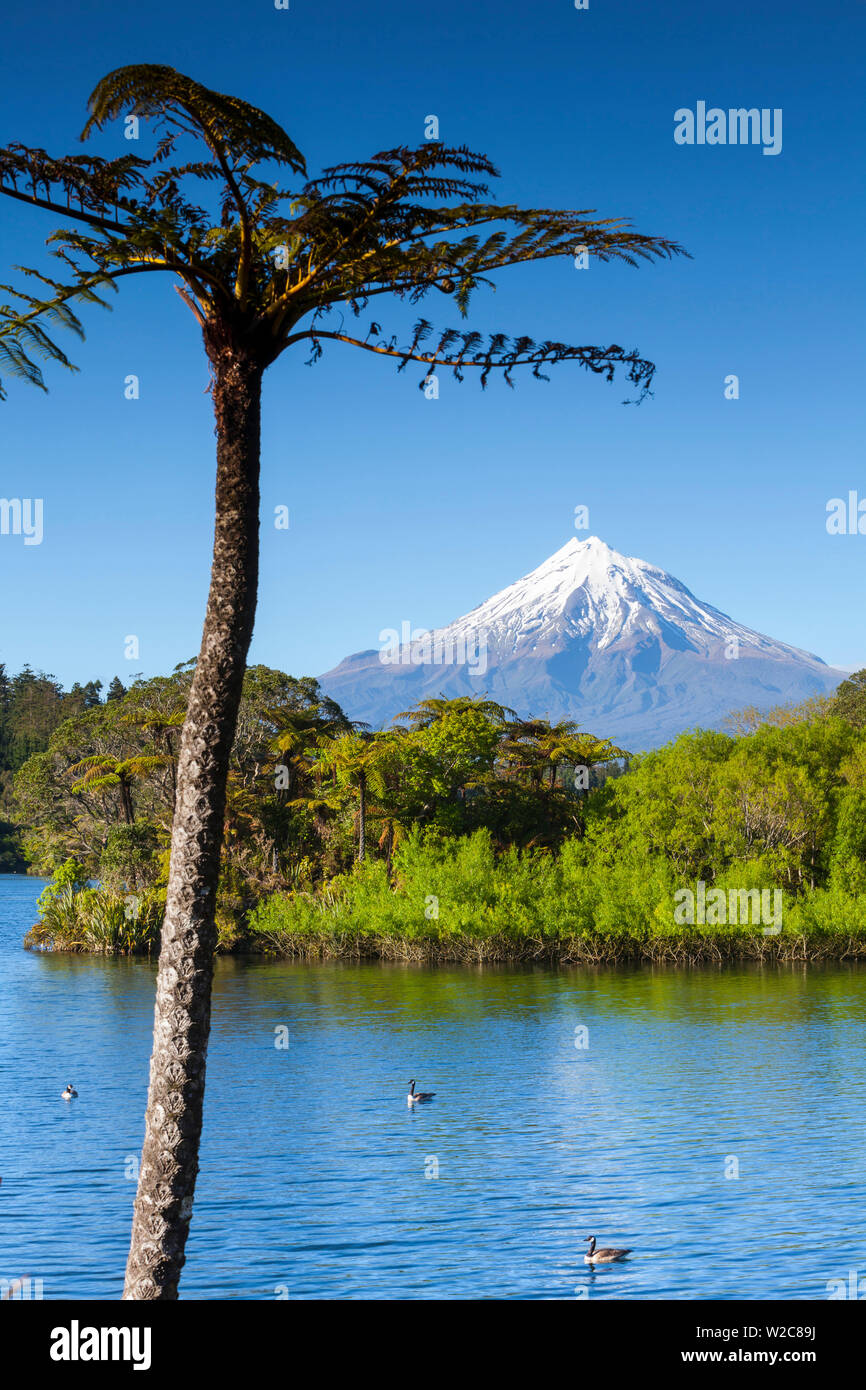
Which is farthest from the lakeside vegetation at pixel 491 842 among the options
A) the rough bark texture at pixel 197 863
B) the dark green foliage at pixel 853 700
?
the rough bark texture at pixel 197 863

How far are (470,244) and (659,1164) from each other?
1784 centimetres

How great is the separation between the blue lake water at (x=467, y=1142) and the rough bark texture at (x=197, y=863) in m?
8.75

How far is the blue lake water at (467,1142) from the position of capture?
16547 millimetres

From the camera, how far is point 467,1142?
23.3m

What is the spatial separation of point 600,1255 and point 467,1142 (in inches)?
290

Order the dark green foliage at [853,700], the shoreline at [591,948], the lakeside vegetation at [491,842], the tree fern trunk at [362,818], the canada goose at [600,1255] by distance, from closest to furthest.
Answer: the canada goose at [600,1255] < the shoreline at [591,948] < the lakeside vegetation at [491,842] < the tree fern trunk at [362,818] < the dark green foliage at [853,700]

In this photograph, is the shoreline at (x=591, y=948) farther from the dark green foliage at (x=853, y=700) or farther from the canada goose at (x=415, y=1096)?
the dark green foliage at (x=853, y=700)

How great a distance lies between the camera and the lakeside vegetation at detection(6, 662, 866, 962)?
49906 millimetres

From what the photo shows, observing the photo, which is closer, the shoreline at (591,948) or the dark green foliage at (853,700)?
the shoreline at (591,948)

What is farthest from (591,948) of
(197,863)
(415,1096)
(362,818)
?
(197,863)

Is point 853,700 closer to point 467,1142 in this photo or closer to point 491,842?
point 491,842
